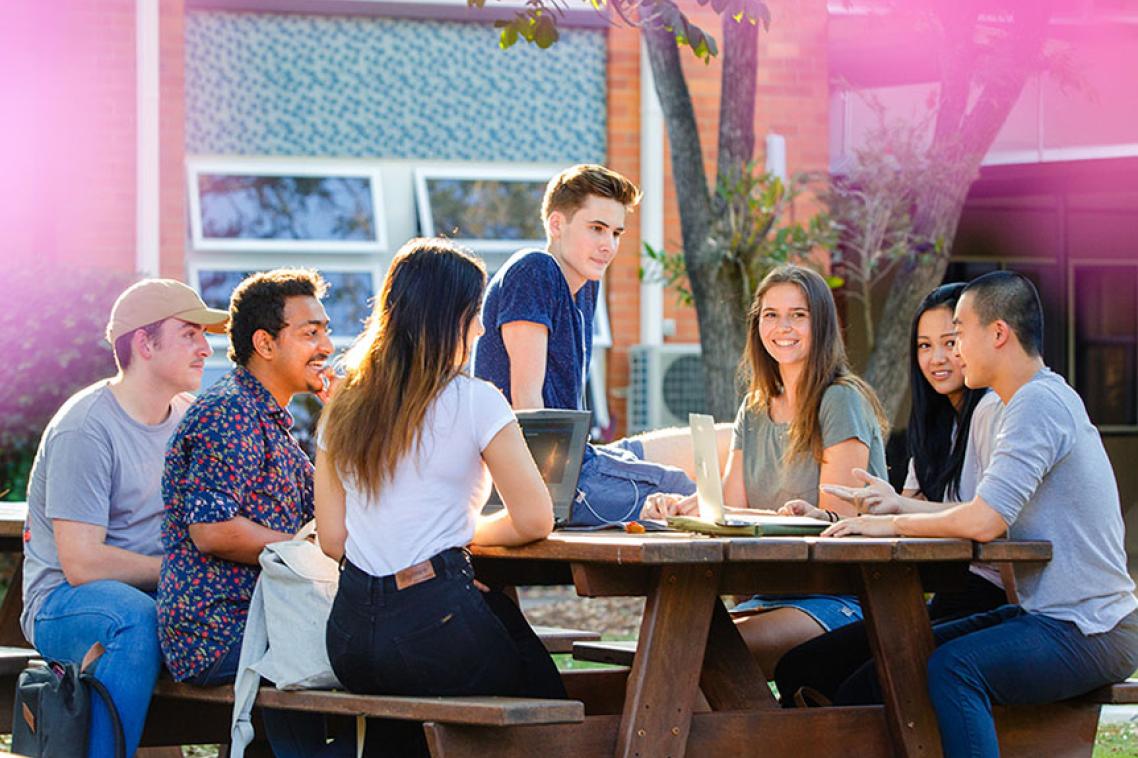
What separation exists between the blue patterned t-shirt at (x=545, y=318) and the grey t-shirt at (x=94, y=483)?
0.95 metres

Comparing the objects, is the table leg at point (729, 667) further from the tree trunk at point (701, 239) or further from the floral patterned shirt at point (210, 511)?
the tree trunk at point (701, 239)

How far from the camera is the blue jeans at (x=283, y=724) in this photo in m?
4.44

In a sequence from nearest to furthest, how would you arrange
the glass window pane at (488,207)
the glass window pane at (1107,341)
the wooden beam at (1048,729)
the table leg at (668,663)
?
the table leg at (668,663) < the wooden beam at (1048,729) < the glass window pane at (488,207) < the glass window pane at (1107,341)

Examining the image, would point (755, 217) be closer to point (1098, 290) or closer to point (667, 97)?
point (667, 97)

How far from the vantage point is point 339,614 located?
415 centimetres

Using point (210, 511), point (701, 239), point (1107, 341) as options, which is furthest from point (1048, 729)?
point (1107, 341)

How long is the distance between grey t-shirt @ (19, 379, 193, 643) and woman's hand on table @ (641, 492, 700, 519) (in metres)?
1.28

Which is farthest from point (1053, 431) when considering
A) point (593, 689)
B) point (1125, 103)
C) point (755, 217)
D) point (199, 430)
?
point (1125, 103)

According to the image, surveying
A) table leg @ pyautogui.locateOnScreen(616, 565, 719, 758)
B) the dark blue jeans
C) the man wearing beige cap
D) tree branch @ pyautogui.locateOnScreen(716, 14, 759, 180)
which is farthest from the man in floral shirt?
tree branch @ pyautogui.locateOnScreen(716, 14, 759, 180)

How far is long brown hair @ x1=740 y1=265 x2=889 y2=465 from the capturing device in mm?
5148

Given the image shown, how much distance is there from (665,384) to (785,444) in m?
6.33

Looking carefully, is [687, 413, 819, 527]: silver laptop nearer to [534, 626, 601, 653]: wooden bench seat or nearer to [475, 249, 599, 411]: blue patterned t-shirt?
[475, 249, 599, 411]: blue patterned t-shirt

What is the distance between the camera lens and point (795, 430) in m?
5.16

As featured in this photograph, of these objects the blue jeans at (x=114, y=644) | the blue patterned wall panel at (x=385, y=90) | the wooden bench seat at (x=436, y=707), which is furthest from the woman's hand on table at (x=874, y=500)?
the blue patterned wall panel at (x=385, y=90)
